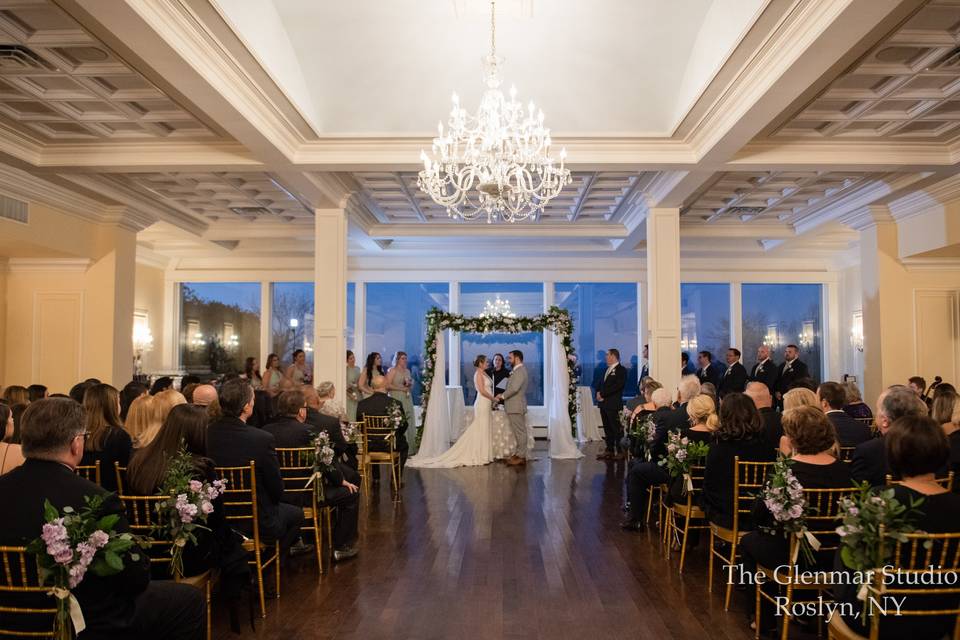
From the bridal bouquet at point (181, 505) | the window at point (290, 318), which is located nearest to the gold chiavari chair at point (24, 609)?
the bridal bouquet at point (181, 505)

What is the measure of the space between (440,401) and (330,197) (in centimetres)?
361

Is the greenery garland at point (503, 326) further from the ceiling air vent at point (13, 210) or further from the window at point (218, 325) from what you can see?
the window at point (218, 325)

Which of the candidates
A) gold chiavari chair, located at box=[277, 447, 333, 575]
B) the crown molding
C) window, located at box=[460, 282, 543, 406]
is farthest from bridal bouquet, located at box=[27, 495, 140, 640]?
window, located at box=[460, 282, 543, 406]

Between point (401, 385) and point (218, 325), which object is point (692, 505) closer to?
point (401, 385)

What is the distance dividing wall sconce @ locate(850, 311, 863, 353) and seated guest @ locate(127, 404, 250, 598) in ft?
46.4

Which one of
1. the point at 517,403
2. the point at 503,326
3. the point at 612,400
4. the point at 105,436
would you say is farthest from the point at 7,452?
the point at 612,400

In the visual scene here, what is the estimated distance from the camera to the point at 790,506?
3.44 meters

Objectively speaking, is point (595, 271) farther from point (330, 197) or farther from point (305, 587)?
point (305, 587)

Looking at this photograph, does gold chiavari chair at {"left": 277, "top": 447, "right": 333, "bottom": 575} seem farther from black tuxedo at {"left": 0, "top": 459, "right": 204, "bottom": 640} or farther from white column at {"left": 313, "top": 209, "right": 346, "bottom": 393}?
white column at {"left": 313, "top": 209, "right": 346, "bottom": 393}

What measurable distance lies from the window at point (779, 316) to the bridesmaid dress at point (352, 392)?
9494 millimetres

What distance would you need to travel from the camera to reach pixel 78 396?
19.9 ft

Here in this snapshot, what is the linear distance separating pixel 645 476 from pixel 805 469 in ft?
8.50

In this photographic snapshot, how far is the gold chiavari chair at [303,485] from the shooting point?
5.08 meters

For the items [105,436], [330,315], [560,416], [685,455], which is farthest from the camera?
→ [560,416]
